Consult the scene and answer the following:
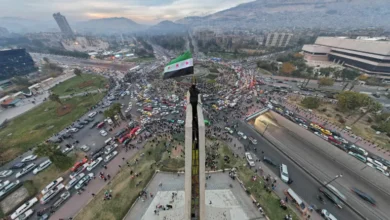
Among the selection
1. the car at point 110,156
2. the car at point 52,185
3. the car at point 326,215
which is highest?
the car at point 52,185

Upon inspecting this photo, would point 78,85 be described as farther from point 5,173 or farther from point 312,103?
point 312,103

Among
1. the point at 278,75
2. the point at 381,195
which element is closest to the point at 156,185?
the point at 381,195

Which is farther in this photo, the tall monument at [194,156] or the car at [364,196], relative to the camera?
the car at [364,196]

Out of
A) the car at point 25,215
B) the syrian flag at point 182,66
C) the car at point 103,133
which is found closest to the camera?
the syrian flag at point 182,66

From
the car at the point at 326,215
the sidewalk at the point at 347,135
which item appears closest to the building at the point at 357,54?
the sidewalk at the point at 347,135

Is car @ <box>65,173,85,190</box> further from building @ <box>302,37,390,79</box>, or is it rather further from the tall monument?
building @ <box>302,37,390,79</box>

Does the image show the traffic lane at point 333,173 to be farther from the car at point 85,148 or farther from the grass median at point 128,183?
the car at point 85,148

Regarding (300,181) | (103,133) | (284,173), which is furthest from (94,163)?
(300,181)
